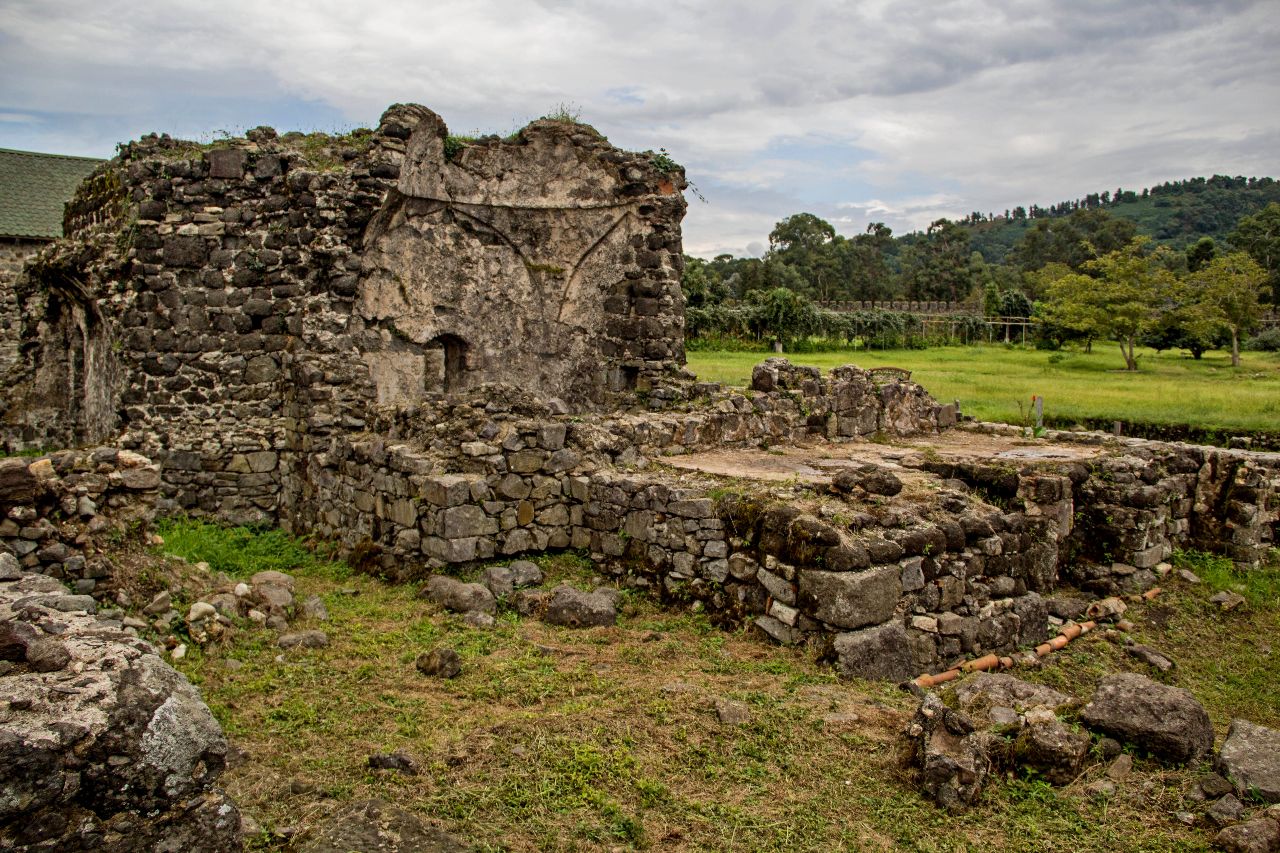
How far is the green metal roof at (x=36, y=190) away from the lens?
2386 cm

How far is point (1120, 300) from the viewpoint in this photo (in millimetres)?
33500

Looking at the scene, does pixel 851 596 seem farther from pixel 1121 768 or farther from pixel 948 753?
pixel 1121 768

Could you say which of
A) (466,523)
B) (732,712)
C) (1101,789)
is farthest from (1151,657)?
(466,523)

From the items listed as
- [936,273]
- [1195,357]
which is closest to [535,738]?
[1195,357]

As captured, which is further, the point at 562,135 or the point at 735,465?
the point at 562,135

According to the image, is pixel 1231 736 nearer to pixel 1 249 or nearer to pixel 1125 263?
pixel 1 249

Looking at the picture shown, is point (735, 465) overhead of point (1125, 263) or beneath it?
beneath

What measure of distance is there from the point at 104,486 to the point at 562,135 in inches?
363

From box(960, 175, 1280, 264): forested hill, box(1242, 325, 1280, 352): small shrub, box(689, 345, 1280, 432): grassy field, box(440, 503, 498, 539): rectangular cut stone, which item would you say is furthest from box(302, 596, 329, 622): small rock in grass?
box(960, 175, 1280, 264): forested hill

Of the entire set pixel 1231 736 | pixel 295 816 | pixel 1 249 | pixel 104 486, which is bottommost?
pixel 295 816

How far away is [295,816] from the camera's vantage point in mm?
4449

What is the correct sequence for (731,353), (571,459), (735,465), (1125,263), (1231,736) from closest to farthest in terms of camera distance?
(1231,736)
(571,459)
(735,465)
(731,353)
(1125,263)

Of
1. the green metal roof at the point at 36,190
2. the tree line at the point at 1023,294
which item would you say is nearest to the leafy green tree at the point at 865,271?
the tree line at the point at 1023,294

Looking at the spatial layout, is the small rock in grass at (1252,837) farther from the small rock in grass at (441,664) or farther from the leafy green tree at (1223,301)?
the leafy green tree at (1223,301)
